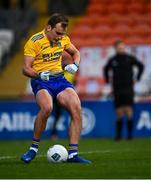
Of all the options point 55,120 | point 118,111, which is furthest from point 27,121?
point 118,111

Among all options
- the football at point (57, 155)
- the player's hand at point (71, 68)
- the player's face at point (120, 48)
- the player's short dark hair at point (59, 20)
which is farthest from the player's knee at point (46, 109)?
the player's face at point (120, 48)

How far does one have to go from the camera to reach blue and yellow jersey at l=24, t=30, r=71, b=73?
12141 millimetres

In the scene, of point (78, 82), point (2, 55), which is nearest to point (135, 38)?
point (78, 82)

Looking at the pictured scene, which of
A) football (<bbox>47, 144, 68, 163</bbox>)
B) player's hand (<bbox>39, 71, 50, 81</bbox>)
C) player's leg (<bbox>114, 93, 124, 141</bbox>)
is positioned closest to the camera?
football (<bbox>47, 144, 68, 163</bbox>)

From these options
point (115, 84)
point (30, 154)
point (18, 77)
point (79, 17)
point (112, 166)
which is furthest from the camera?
point (79, 17)

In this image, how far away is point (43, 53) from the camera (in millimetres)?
12211

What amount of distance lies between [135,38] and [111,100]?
492 cm

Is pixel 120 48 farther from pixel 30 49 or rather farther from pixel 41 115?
pixel 41 115

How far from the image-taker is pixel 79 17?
89.8 ft

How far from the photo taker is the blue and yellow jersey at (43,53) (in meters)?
12.1

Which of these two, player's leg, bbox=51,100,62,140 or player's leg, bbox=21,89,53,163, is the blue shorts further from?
player's leg, bbox=51,100,62,140

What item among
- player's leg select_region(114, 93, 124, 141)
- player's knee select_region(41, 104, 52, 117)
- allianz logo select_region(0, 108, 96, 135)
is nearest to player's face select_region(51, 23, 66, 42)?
player's knee select_region(41, 104, 52, 117)

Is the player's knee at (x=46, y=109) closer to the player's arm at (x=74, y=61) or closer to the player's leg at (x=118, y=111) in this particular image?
the player's arm at (x=74, y=61)

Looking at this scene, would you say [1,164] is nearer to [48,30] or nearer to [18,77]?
[48,30]
